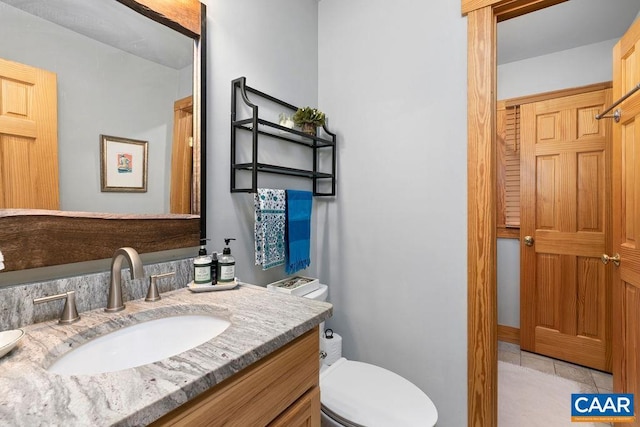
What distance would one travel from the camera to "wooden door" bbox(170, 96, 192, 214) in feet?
3.48

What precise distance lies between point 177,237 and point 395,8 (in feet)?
5.19

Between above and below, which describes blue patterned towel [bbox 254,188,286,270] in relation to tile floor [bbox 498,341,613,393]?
above

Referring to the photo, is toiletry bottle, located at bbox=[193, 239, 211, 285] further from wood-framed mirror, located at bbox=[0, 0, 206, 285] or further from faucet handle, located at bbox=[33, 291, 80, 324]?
faucet handle, located at bbox=[33, 291, 80, 324]

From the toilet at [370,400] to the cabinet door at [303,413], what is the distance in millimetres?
304

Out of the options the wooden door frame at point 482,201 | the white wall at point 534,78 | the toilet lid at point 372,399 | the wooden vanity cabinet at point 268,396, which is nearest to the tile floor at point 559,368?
the white wall at point 534,78

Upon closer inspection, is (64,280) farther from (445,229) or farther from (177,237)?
(445,229)

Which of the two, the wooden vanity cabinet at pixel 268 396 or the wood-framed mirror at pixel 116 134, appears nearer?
the wooden vanity cabinet at pixel 268 396

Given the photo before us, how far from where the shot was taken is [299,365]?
77cm

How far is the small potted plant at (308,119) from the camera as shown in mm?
1530

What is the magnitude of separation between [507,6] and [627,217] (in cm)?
115

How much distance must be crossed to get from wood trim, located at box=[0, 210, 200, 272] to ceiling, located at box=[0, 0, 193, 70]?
54 cm

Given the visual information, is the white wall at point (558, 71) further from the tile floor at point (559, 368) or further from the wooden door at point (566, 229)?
the tile floor at point (559, 368)

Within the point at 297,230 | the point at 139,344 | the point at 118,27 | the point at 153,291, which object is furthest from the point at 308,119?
the point at 139,344

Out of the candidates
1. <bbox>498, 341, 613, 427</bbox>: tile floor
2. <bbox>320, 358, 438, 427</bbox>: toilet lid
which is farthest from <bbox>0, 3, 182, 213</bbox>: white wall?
<bbox>498, 341, 613, 427</bbox>: tile floor
